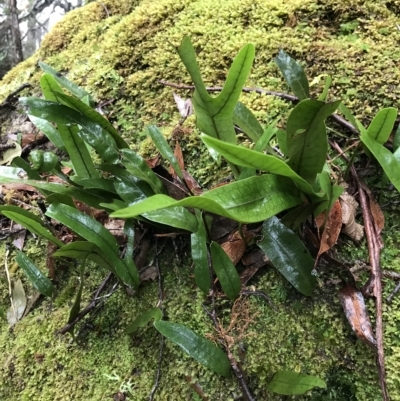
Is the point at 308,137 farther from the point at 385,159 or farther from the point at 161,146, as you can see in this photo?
the point at 161,146

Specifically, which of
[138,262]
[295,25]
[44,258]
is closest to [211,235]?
[138,262]

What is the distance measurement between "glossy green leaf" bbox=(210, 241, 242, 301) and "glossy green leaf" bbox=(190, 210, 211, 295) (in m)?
0.04

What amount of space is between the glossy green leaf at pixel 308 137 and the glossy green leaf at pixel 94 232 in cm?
57

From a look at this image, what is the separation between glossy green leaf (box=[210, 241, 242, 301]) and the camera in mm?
1008

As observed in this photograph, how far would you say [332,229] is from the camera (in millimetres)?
1017

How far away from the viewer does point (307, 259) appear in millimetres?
981

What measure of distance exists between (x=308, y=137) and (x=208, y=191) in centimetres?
29

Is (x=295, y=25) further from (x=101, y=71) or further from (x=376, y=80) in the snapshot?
(x=101, y=71)

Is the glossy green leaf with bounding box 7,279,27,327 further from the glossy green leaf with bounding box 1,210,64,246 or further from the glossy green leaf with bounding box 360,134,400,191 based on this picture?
the glossy green leaf with bounding box 360,134,400,191

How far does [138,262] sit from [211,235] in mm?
277

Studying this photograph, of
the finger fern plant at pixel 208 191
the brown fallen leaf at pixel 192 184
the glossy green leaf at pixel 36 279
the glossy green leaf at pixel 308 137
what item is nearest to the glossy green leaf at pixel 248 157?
the finger fern plant at pixel 208 191

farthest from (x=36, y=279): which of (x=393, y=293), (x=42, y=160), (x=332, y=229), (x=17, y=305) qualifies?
(x=393, y=293)

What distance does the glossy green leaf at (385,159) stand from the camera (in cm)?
97

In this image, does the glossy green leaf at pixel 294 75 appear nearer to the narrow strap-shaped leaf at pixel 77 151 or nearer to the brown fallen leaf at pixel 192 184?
the brown fallen leaf at pixel 192 184
